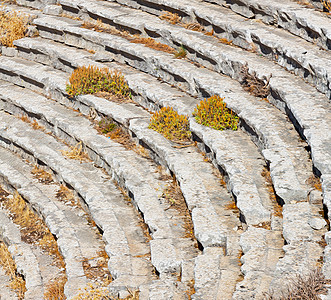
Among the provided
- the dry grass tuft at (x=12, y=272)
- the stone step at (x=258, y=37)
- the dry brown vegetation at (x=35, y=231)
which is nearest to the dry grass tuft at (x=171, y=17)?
the stone step at (x=258, y=37)

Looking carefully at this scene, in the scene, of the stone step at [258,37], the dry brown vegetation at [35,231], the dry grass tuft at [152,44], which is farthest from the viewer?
the dry grass tuft at [152,44]

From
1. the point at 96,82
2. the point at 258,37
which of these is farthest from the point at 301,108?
the point at 96,82

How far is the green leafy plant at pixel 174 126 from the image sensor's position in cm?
1059

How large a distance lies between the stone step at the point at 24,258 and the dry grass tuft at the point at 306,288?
388cm

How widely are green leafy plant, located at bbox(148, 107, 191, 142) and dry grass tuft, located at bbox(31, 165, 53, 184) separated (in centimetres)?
240

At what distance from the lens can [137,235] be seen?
872 centimetres

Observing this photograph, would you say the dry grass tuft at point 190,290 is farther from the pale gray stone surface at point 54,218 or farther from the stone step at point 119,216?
the pale gray stone surface at point 54,218

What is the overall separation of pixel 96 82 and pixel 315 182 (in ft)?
21.9

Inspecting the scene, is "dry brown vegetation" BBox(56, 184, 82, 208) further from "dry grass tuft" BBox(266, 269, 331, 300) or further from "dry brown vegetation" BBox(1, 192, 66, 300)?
"dry grass tuft" BBox(266, 269, 331, 300)

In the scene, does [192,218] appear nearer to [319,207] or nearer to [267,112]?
[319,207]

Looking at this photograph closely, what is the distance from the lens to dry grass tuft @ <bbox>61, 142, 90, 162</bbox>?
1134 centimetres

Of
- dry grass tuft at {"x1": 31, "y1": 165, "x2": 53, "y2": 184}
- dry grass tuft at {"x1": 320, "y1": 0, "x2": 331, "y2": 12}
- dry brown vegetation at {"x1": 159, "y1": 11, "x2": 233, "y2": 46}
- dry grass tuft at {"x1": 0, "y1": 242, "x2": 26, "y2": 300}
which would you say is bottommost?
dry grass tuft at {"x1": 0, "y1": 242, "x2": 26, "y2": 300}

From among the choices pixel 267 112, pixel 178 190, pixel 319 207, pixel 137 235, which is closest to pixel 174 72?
pixel 267 112

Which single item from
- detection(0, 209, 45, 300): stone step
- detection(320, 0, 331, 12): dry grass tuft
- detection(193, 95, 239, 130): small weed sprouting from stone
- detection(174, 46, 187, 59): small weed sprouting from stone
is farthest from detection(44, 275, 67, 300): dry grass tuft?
detection(320, 0, 331, 12): dry grass tuft
